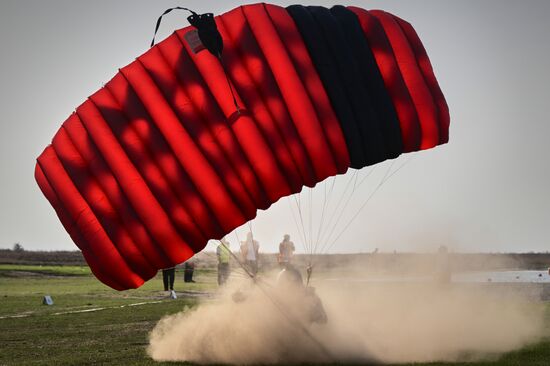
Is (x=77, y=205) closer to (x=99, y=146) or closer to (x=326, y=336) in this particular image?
(x=99, y=146)

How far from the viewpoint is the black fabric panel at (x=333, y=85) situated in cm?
1429

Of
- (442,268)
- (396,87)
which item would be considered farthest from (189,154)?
→ (442,268)

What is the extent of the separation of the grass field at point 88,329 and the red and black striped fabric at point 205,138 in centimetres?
313

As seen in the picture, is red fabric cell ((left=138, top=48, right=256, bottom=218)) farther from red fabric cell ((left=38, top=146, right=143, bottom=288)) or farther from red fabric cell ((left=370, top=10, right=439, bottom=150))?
red fabric cell ((left=370, top=10, right=439, bottom=150))

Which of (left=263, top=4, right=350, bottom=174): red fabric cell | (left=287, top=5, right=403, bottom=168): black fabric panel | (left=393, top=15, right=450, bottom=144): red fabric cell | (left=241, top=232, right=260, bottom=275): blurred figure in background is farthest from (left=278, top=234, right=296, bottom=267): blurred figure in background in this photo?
(left=263, top=4, right=350, bottom=174): red fabric cell

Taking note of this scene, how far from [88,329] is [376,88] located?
1202 centimetres

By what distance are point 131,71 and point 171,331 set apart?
6.12 meters

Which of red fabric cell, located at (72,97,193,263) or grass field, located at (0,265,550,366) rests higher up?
red fabric cell, located at (72,97,193,263)

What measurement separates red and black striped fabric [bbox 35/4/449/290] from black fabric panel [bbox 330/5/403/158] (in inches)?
1.0

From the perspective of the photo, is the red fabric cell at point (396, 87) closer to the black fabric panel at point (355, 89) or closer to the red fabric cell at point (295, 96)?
the black fabric panel at point (355, 89)

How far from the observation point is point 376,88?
14.5 metres

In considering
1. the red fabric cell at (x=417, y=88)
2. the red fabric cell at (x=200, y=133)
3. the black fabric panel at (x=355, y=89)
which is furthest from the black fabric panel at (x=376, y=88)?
the red fabric cell at (x=200, y=133)

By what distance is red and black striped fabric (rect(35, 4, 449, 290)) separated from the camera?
13914 mm

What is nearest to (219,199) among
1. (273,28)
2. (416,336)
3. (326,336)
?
(273,28)
